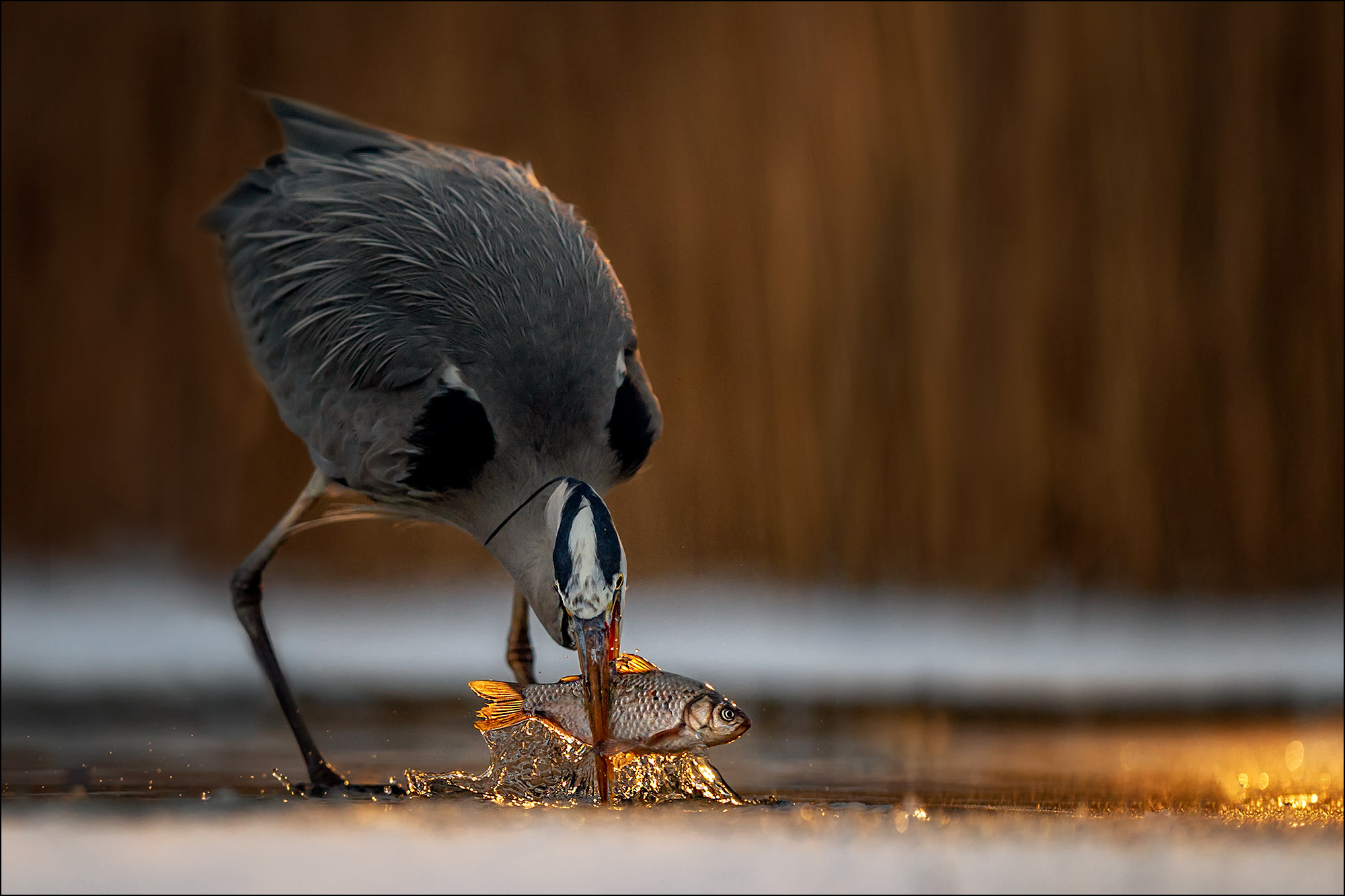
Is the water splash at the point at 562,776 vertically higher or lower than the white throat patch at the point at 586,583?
lower

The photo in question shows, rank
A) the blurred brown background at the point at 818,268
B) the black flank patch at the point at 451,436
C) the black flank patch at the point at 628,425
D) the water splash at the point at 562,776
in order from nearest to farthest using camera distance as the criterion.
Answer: the water splash at the point at 562,776 → the black flank patch at the point at 451,436 → the black flank patch at the point at 628,425 → the blurred brown background at the point at 818,268

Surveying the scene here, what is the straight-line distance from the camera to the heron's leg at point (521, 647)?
2543mm

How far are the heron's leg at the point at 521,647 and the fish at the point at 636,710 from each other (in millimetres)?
653

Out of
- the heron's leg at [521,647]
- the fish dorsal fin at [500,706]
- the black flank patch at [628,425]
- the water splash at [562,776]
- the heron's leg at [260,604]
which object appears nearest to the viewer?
the fish dorsal fin at [500,706]

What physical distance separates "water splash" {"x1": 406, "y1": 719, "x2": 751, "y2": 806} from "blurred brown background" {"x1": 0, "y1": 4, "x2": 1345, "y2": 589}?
1.22 meters

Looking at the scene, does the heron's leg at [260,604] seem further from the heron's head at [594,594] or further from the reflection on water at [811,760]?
the heron's head at [594,594]

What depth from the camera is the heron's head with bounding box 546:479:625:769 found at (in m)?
1.79

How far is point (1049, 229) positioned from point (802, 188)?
Answer: 0.61 metres

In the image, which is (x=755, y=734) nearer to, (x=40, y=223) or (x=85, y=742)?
(x=85, y=742)

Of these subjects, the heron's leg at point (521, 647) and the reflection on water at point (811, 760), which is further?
the heron's leg at point (521, 647)

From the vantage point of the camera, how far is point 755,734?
2.65 meters

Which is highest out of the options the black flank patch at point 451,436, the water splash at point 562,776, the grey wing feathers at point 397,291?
the grey wing feathers at point 397,291

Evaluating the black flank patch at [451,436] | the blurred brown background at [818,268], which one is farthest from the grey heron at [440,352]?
the blurred brown background at [818,268]

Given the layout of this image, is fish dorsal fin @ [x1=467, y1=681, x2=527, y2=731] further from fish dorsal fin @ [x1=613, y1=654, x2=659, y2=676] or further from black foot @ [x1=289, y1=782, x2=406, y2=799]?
black foot @ [x1=289, y1=782, x2=406, y2=799]
